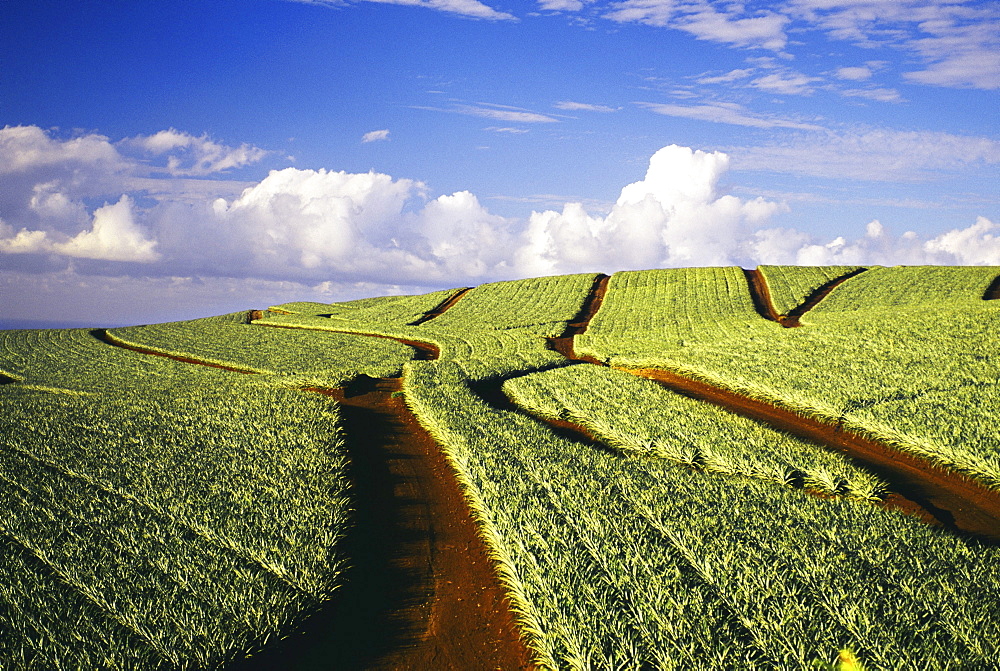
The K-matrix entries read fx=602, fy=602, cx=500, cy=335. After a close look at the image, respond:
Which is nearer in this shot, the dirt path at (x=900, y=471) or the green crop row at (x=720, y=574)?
the green crop row at (x=720, y=574)

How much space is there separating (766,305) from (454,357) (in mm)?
31703

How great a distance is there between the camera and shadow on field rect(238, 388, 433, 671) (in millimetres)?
8406

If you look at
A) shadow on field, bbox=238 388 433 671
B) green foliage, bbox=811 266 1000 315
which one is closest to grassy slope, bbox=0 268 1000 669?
shadow on field, bbox=238 388 433 671

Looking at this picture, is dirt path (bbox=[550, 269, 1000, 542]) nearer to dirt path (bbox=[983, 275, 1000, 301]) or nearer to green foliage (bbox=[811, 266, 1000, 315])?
green foliage (bbox=[811, 266, 1000, 315])

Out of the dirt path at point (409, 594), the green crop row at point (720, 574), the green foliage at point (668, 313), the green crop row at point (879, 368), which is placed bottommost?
the dirt path at point (409, 594)

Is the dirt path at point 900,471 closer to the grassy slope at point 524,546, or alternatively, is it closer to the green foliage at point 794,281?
the grassy slope at point 524,546

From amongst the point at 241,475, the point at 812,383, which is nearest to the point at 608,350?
the point at 812,383

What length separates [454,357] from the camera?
34188 mm

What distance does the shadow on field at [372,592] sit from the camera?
8.41 metres

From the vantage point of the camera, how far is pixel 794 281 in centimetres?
6034

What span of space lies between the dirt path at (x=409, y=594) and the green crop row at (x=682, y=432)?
5.57 m

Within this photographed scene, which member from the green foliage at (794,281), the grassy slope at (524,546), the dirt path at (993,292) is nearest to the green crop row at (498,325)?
the grassy slope at (524,546)

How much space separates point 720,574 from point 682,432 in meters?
7.98

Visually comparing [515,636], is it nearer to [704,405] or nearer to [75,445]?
[704,405]
